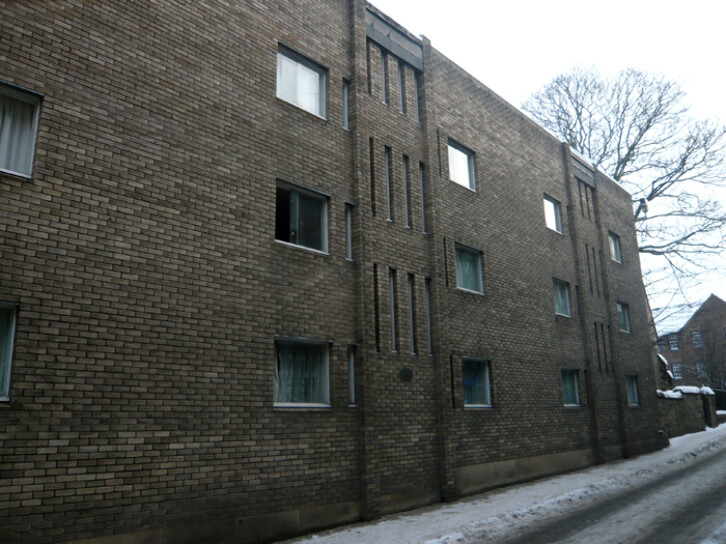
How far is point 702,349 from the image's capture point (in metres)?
51.9

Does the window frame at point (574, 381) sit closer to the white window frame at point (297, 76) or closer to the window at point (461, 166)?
the window at point (461, 166)

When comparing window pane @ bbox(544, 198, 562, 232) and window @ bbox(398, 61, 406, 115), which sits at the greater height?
window @ bbox(398, 61, 406, 115)

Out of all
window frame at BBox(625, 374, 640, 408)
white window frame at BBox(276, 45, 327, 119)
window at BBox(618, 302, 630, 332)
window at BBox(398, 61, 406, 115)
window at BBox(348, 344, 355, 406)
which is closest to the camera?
window at BBox(348, 344, 355, 406)

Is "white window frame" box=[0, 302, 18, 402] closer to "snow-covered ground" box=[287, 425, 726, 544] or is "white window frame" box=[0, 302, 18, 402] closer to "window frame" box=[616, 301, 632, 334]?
"snow-covered ground" box=[287, 425, 726, 544]

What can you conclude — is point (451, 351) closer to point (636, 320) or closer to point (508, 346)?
point (508, 346)

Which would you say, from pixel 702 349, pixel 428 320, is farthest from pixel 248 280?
pixel 702 349

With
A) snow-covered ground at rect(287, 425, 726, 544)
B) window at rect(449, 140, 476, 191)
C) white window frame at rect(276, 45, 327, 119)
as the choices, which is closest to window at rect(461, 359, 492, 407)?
snow-covered ground at rect(287, 425, 726, 544)

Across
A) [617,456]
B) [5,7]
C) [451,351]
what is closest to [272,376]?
[451,351]

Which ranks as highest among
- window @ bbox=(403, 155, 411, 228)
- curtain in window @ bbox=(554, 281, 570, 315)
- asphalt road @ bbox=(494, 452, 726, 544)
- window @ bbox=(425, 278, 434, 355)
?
window @ bbox=(403, 155, 411, 228)

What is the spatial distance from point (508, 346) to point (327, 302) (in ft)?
20.2

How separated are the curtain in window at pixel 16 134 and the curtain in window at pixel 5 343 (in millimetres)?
1769

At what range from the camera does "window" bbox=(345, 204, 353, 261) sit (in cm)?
1076

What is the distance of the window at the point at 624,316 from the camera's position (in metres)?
21.3

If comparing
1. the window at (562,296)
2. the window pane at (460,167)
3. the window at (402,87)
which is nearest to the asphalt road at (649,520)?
the window at (562,296)
